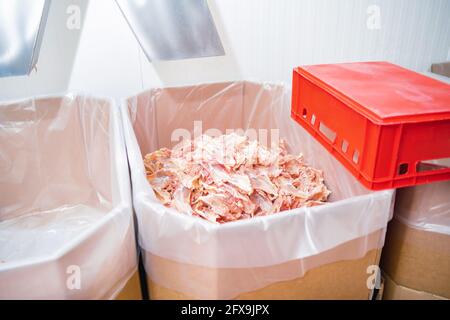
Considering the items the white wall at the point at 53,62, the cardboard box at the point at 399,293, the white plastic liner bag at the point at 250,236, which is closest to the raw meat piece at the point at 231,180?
the white plastic liner bag at the point at 250,236

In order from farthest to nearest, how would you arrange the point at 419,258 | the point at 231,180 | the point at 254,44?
the point at 254,44, the point at 231,180, the point at 419,258

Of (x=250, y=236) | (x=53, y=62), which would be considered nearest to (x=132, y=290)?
(x=250, y=236)

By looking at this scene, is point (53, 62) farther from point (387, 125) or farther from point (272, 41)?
point (387, 125)

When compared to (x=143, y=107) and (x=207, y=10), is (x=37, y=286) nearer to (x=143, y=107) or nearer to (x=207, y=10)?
(x=143, y=107)

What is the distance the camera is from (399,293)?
3.20 ft

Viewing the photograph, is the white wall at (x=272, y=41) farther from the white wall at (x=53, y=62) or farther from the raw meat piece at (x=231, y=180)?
the raw meat piece at (x=231, y=180)

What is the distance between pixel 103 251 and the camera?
661mm

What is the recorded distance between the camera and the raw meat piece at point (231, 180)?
38.2 inches

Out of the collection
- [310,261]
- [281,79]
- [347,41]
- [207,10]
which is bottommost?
[310,261]

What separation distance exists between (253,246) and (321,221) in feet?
0.49

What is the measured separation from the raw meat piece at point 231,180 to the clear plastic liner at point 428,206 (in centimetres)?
24

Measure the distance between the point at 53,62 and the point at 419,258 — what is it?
130 centimetres

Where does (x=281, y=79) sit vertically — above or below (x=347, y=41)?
below
